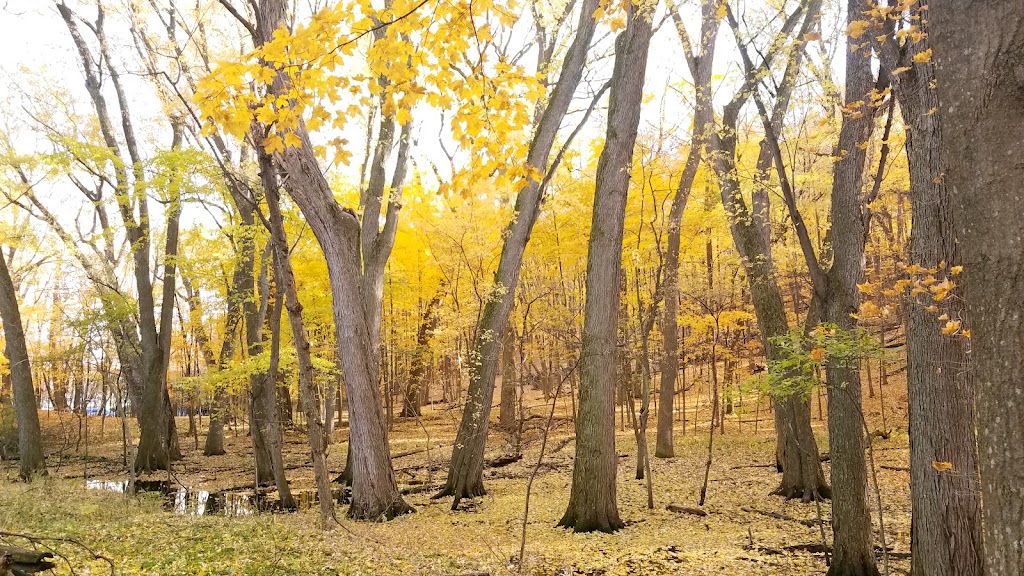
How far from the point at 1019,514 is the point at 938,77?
1.28m

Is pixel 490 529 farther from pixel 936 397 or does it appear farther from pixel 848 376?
pixel 936 397

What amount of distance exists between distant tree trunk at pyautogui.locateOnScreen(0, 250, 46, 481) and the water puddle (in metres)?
1.02

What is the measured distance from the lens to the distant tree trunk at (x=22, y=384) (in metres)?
10.3

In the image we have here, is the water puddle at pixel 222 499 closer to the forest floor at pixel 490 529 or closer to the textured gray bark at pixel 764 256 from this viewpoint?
the forest floor at pixel 490 529

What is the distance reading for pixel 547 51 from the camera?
38.0 feet

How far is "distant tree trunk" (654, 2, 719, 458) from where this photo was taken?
29.7ft

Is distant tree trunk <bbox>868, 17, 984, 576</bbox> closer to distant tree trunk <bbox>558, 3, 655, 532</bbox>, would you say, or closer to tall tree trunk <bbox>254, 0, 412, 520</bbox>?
distant tree trunk <bbox>558, 3, 655, 532</bbox>

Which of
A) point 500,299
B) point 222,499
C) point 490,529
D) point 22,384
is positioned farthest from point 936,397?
point 22,384

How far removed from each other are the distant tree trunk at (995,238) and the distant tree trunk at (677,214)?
7.01m

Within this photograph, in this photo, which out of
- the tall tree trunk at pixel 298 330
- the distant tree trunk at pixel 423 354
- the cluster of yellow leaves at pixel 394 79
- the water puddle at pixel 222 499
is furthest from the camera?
the distant tree trunk at pixel 423 354

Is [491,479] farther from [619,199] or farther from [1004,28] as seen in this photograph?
[1004,28]

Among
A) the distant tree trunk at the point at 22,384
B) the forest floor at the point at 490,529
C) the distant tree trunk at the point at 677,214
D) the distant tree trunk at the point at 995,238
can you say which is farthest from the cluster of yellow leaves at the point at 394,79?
the distant tree trunk at the point at 22,384

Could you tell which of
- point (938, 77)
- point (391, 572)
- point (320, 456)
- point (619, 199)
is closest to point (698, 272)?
point (619, 199)

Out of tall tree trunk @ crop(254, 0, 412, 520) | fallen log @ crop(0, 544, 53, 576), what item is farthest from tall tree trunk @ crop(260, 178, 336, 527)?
fallen log @ crop(0, 544, 53, 576)
